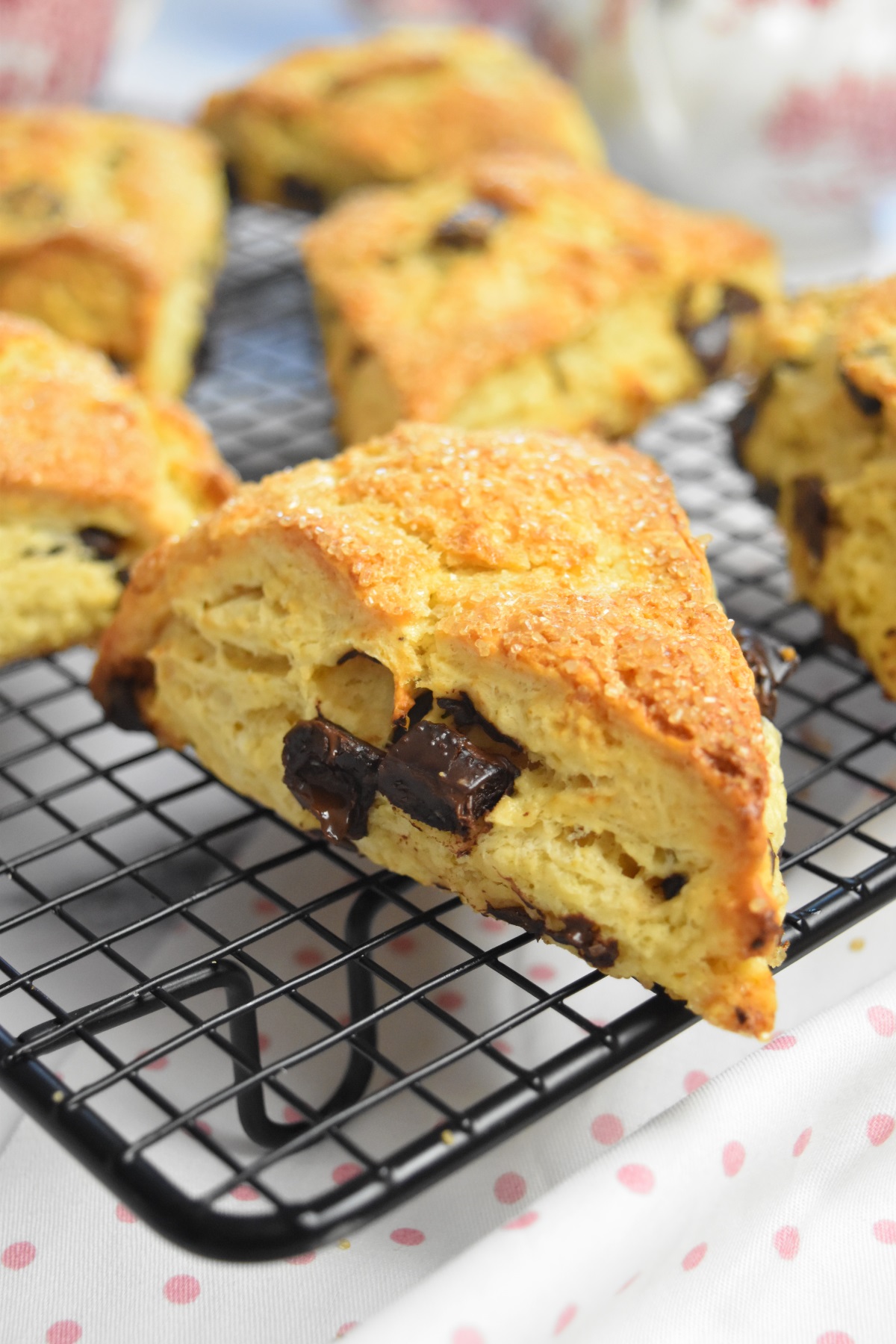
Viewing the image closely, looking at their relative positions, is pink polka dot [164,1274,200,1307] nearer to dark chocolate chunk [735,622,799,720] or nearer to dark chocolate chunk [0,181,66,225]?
dark chocolate chunk [735,622,799,720]

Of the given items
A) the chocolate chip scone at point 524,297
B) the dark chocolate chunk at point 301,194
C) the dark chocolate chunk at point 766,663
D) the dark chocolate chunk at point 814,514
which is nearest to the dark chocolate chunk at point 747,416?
the dark chocolate chunk at point 814,514

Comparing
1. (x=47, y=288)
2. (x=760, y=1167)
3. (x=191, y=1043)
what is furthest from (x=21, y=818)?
(x=47, y=288)

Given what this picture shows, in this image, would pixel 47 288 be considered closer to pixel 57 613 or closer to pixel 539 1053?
pixel 57 613

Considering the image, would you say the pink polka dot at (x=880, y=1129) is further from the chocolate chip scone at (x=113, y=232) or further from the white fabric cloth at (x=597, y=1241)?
the chocolate chip scone at (x=113, y=232)

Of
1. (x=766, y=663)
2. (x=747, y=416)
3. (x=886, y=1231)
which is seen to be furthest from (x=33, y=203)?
(x=886, y=1231)

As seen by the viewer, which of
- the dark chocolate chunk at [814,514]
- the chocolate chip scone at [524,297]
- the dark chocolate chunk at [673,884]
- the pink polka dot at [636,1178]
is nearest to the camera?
the pink polka dot at [636,1178]
